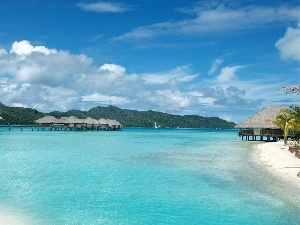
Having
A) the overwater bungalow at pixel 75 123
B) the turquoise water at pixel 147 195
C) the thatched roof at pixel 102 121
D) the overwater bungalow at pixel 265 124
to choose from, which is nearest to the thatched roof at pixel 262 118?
the overwater bungalow at pixel 265 124

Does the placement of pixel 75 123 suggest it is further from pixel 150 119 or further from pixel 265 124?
pixel 150 119

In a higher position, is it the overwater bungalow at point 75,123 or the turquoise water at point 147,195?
the overwater bungalow at point 75,123

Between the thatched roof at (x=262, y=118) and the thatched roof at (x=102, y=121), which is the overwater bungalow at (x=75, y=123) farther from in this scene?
the thatched roof at (x=262, y=118)

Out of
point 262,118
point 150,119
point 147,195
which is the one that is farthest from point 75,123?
point 150,119

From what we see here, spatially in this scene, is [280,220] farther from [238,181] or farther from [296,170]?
[296,170]

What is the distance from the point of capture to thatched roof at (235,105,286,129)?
3459cm

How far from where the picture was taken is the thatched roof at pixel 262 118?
3459 cm

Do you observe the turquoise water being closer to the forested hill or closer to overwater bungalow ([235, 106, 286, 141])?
overwater bungalow ([235, 106, 286, 141])

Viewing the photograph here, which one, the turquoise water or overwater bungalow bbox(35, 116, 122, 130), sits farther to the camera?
overwater bungalow bbox(35, 116, 122, 130)

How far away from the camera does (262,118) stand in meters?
35.4

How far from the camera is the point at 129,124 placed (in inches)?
6289

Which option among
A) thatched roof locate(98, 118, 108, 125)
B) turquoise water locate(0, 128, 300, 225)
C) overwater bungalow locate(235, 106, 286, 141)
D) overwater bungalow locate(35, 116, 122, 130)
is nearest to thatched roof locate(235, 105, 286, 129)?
overwater bungalow locate(235, 106, 286, 141)

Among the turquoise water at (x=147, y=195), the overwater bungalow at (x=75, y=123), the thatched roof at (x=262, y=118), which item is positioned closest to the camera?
the turquoise water at (x=147, y=195)

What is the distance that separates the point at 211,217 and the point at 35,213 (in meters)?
4.00
